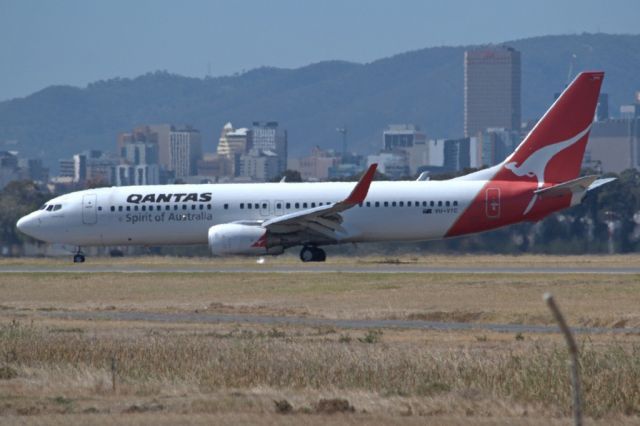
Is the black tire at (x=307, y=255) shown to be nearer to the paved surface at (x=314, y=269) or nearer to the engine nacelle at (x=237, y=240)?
the paved surface at (x=314, y=269)

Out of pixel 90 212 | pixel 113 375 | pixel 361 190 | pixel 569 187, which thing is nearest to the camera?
pixel 113 375

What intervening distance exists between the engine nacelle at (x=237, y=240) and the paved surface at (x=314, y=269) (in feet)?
2.77

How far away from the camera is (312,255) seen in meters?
56.8

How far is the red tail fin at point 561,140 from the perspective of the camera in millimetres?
55125

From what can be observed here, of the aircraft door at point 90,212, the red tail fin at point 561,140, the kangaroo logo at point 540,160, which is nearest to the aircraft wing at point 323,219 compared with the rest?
the red tail fin at point 561,140

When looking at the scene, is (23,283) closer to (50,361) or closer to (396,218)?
(396,218)

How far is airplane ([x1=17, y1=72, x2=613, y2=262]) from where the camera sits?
2158 inches

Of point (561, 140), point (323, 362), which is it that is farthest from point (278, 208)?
point (323, 362)

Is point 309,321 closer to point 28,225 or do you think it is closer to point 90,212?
point 90,212

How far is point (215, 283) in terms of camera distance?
1801 inches

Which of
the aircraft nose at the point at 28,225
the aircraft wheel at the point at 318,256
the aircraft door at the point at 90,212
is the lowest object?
the aircraft wheel at the point at 318,256

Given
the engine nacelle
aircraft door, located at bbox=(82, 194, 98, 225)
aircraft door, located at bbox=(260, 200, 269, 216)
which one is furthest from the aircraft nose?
aircraft door, located at bbox=(260, 200, 269, 216)

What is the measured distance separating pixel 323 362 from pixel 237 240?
100 ft

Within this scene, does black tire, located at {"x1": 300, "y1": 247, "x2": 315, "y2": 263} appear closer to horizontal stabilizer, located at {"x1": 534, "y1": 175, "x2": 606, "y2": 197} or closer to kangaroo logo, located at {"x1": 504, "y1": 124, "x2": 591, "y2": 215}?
kangaroo logo, located at {"x1": 504, "y1": 124, "x2": 591, "y2": 215}
